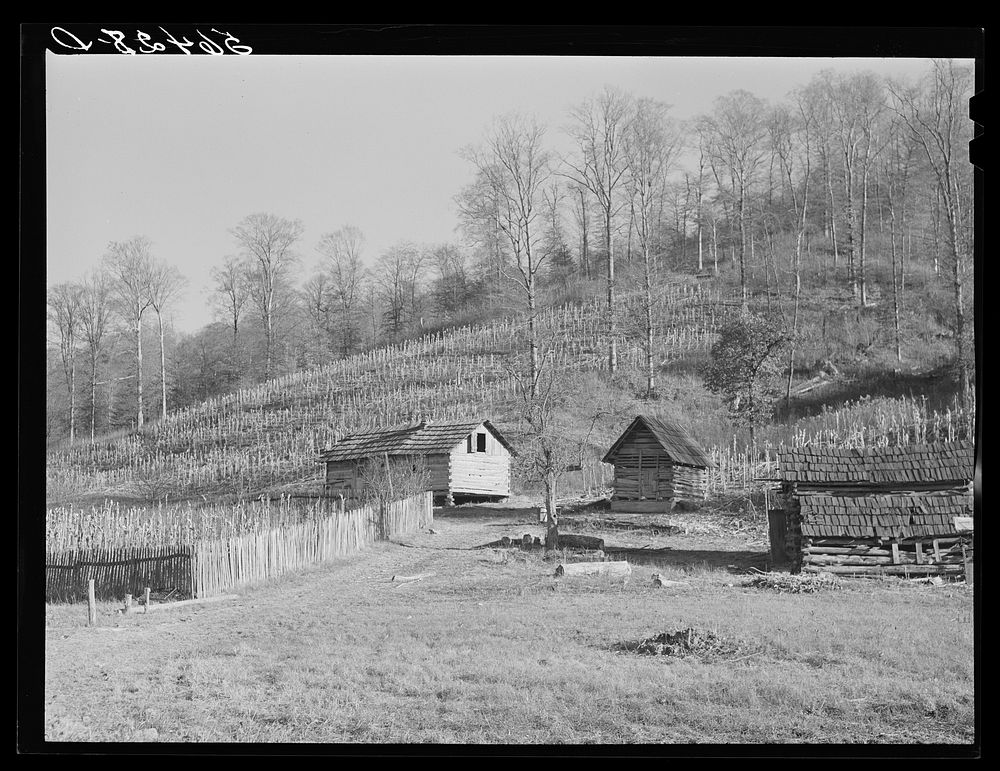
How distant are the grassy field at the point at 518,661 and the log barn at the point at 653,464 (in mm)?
787

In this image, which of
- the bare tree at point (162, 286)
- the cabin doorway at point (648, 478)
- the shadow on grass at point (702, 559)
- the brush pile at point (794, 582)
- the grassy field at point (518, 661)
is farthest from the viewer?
the cabin doorway at point (648, 478)

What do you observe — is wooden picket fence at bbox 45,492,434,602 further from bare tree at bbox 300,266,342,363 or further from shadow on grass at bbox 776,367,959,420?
shadow on grass at bbox 776,367,959,420

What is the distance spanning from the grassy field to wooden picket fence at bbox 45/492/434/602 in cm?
20

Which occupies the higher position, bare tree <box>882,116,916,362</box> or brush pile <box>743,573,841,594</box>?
bare tree <box>882,116,916,362</box>

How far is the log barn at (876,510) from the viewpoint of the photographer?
10.1m

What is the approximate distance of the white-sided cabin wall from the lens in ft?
34.7

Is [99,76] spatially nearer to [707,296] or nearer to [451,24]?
[451,24]

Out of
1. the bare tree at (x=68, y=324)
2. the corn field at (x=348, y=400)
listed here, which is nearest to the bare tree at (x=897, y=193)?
the corn field at (x=348, y=400)

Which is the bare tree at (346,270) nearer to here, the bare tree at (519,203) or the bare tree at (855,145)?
the bare tree at (519,203)

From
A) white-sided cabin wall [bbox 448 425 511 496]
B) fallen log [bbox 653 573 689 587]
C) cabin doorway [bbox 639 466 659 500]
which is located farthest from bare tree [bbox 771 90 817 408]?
white-sided cabin wall [bbox 448 425 511 496]

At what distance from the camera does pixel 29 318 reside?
8.89 m

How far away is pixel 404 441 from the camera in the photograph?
10.8m

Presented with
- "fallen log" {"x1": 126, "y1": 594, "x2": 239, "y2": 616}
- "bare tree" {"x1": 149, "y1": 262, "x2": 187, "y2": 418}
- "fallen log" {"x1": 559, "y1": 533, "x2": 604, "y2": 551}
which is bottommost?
"fallen log" {"x1": 126, "y1": 594, "x2": 239, "y2": 616}

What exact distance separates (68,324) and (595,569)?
6.13 m
